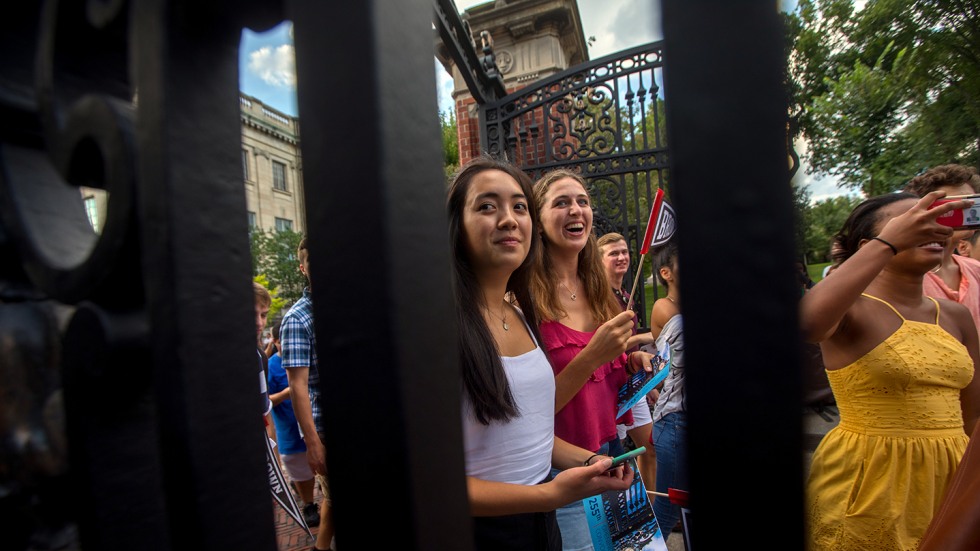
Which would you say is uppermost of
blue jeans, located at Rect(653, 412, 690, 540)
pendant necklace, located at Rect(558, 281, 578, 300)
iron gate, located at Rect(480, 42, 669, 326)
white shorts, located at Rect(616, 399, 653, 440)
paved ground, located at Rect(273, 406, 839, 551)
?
iron gate, located at Rect(480, 42, 669, 326)

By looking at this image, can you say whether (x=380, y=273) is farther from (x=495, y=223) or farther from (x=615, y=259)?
(x=615, y=259)

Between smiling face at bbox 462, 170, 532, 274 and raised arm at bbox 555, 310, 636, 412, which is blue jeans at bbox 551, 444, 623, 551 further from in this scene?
smiling face at bbox 462, 170, 532, 274

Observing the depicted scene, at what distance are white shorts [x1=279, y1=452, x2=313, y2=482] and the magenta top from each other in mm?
3120

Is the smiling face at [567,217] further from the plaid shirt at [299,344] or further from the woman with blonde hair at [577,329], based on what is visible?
the plaid shirt at [299,344]

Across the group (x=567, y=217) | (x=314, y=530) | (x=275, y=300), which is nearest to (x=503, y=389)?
(x=567, y=217)

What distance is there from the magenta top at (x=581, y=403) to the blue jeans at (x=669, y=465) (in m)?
0.71

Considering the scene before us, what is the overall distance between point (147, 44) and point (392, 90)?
0.28 m

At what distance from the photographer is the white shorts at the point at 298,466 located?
4.63 m

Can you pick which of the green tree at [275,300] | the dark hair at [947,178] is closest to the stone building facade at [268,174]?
the green tree at [275,300]

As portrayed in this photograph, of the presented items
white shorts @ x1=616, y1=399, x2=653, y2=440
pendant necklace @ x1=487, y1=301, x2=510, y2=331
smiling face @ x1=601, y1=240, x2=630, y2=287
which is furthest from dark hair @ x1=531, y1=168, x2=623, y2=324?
smiling face @ x1=601, y1=240, x2=630, y2=287

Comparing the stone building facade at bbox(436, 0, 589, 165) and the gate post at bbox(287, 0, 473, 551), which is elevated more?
the stone building facade at bbox(436, 0, 589, 165)

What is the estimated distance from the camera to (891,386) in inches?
87.7

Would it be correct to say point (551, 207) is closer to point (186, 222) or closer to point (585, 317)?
point (585, 317)

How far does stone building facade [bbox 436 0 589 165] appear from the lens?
6.55m
